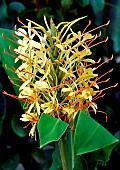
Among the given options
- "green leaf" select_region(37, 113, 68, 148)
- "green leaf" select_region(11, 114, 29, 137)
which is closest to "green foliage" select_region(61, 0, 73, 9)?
"green leaf" select_region(11, 114, 29, 137)

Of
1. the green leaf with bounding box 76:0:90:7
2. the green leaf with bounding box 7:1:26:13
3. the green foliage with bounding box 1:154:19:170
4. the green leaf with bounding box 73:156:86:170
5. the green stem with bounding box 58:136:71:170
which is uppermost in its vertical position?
the green leaf with bounding box 76:0:90:7

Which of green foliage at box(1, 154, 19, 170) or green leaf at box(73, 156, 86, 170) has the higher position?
green leaf at box(73, 156, 86, 170)

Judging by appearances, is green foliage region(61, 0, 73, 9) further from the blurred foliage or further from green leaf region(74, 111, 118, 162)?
green leaf region(74, 111, 118, 162)

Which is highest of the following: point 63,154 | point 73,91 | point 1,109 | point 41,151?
point 73,91

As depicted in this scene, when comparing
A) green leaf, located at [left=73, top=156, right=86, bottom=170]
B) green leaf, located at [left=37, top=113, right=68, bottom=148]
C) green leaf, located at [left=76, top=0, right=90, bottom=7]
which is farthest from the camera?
green leaf, located at [left=76, top=0, right=90, bottom=7]

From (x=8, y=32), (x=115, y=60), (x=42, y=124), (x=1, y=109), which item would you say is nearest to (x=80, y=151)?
(x=42, y=124)

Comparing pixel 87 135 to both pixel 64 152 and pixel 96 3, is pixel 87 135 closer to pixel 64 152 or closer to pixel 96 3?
pixel 64 152

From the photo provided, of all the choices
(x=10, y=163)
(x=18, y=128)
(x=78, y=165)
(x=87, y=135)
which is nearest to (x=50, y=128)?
(x=87, y=135)

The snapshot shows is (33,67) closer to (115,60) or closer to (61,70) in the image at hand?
(61,70)
